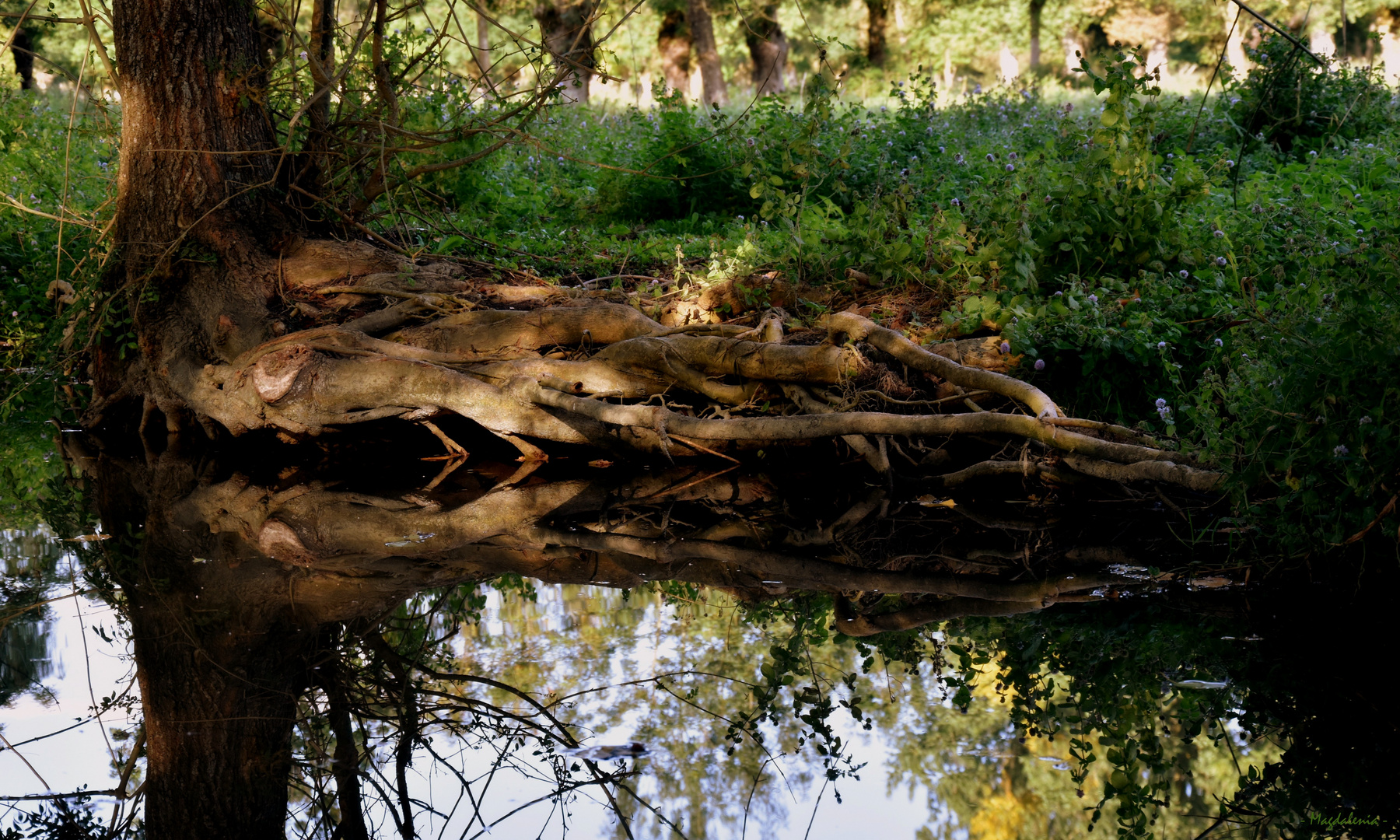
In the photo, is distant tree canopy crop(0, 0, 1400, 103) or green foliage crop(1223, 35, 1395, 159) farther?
distant tree canopy crop(0, 0, 1400, 103)

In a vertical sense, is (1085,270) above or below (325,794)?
above

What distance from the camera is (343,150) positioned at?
800cm

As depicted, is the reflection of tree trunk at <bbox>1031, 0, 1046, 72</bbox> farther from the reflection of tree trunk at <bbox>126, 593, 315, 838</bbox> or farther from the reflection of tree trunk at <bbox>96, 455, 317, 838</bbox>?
the reflection of tree trunk at <bbox>126, 593, 315, 838</bbox>

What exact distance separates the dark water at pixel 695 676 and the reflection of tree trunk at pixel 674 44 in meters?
31.9

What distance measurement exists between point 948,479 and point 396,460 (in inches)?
151

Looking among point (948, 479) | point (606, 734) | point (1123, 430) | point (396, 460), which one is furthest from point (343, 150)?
point (606, 734)

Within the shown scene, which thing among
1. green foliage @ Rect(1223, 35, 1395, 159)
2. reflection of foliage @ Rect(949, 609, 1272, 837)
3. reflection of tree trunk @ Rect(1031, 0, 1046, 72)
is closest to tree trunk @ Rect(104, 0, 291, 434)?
reflection of foliage @ Rect(949, 609, 1272, 837)

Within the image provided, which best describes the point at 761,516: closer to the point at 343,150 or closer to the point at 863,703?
the point at 863,703

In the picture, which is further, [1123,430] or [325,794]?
[1123,430]

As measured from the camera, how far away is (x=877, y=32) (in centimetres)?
3578

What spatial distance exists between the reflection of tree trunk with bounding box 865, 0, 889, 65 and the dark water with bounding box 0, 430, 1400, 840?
32369mm

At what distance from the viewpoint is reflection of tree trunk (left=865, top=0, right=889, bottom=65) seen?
3516cm

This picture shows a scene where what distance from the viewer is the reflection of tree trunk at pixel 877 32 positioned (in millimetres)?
35156

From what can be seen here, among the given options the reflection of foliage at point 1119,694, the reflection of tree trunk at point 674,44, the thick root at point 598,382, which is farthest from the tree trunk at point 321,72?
the reflection of tree trunk at point 674,44
